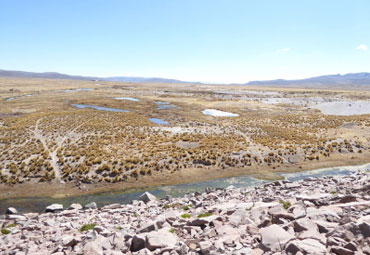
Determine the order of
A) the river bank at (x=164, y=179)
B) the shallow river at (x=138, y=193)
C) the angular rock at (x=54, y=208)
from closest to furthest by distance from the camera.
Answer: the angular rock at (x=54, y=208) → the shallow river at (x=138, y=193) → the river bank at (x=164, y=179)

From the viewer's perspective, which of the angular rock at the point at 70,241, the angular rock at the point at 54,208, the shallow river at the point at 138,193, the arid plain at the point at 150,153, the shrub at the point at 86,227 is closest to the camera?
the angular rock at the point at 70,241

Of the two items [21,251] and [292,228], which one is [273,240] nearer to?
[292,228]

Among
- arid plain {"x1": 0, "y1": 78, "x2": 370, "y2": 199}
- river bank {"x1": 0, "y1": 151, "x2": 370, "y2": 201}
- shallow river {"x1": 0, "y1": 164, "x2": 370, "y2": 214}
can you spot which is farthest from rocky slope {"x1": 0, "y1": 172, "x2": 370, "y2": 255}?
arid plain {"x1": 0, "y1": 78, "x2": 370, "y2": 199}

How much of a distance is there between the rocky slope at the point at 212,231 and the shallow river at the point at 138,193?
174 inches

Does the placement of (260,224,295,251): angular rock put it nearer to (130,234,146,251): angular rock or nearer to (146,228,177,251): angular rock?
(146,228,177,251): angular rock

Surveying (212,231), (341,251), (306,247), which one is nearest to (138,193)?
(212,231)

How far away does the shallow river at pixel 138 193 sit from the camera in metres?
21.1

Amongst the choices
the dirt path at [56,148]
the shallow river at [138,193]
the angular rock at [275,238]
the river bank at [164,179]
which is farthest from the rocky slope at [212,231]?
the dirt path at [56,148]

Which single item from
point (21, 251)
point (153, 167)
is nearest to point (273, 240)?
point (21, 251)

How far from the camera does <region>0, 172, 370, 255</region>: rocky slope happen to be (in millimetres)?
8891

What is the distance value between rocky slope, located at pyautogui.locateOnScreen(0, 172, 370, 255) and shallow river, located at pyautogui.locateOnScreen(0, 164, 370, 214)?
174 inches

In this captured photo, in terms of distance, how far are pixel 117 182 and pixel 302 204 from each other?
1954 centimetres

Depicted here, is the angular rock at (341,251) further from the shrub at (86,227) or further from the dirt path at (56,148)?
the dirt path at (56,148)

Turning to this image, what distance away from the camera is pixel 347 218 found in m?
10.4
